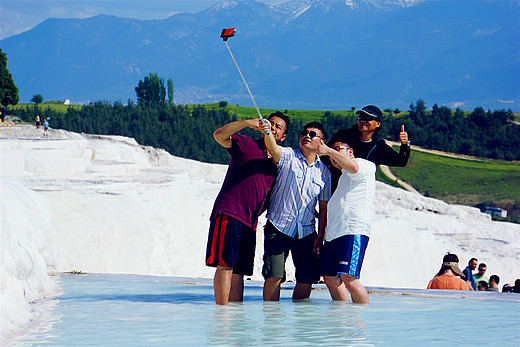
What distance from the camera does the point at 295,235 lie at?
6824mm

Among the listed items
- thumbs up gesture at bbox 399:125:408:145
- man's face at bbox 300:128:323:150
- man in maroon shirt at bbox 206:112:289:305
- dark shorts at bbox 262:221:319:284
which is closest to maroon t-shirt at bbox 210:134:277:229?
man in maroon shirt at bbox 206:112:289:305

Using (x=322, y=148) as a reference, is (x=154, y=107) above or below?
above

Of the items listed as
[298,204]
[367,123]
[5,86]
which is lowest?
[298,204]

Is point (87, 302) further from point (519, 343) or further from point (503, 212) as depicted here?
point (503, 212)

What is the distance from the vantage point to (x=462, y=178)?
246ft

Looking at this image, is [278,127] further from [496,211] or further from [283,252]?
[496,211]

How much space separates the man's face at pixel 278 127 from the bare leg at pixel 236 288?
132cm

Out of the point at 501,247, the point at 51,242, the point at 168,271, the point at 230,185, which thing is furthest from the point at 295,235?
the point at 501,247

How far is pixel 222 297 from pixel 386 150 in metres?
1.96

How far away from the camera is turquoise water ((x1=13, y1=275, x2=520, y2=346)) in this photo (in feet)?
17.3

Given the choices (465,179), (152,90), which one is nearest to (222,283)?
(465,179)

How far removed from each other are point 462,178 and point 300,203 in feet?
233

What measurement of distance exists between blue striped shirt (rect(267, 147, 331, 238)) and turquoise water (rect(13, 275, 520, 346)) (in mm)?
736

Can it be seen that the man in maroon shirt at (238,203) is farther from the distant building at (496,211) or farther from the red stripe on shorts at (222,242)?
the distant building at (496,211)
